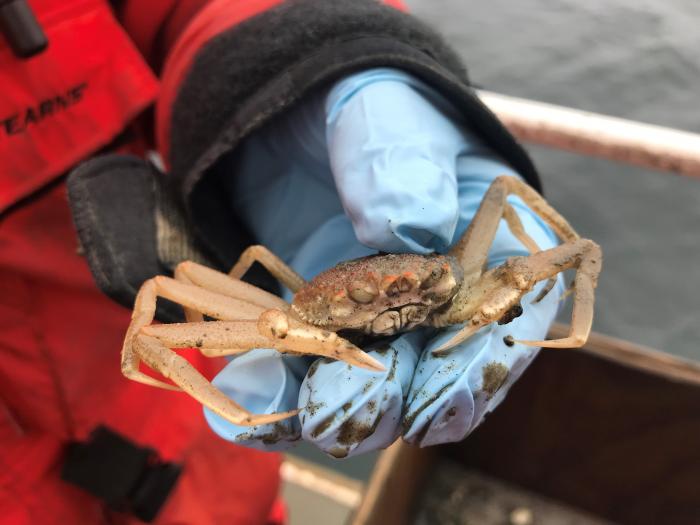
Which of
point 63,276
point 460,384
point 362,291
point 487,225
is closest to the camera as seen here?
point 460,384

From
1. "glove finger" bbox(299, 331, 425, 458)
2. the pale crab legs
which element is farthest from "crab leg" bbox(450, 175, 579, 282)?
"glove finger" bbox(299, 331, 425, 458)

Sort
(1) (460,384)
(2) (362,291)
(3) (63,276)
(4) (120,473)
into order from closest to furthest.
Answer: (1) (460,384), (2) (362,291), (3) (63,276), (4) (120,473)

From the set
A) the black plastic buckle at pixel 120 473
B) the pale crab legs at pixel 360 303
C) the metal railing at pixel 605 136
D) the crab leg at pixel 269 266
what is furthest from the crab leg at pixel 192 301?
the metal railing at pixel 605 136

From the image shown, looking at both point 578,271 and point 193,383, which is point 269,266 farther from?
point 578,271

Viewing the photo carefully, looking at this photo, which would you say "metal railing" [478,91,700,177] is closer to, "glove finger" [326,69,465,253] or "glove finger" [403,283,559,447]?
Answer: "glove finger" [326,69,465,253]

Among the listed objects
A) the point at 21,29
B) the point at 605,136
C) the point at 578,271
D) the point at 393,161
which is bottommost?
the point at 605,136

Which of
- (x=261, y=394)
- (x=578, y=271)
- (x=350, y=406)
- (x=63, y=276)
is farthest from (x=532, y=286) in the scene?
(x=63, y=276)
